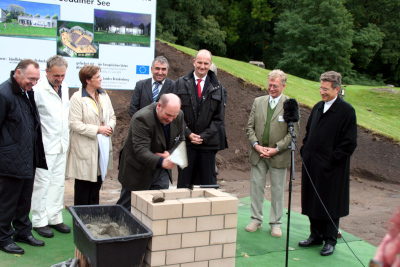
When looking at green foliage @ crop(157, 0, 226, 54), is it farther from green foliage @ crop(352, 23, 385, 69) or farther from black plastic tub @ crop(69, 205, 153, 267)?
black plastic tub @ crop(69, 205, 153, 267)

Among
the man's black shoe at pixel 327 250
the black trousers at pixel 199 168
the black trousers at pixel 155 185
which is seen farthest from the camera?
the black trousers at pixel 199 168

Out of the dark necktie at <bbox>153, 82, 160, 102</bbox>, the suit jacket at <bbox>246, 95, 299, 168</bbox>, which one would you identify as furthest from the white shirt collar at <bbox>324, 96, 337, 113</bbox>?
the dark necktie at <bbox>153, 82, 160, 102</bbox>

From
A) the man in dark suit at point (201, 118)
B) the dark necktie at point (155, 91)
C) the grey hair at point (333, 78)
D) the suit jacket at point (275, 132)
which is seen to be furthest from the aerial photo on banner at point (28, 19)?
the grey hair at point (333, 78)

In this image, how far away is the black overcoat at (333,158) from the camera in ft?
15.5

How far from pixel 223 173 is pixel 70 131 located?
5.21 m

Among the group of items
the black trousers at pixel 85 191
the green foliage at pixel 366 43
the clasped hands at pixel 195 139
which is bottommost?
the black trousers at pixel 85 191

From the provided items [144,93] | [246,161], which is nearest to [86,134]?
[144,93]

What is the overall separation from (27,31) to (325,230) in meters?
5.12

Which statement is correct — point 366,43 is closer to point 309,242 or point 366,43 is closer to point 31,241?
point 309,242

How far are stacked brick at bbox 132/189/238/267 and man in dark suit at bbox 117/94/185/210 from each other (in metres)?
0.47

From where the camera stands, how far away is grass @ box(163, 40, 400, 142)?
11.7 metres

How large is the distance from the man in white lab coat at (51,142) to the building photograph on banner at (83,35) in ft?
5.54

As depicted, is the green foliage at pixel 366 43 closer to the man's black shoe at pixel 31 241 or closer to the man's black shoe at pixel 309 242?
the man's black shoe at pixel 309 242

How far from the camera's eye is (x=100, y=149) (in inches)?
200
